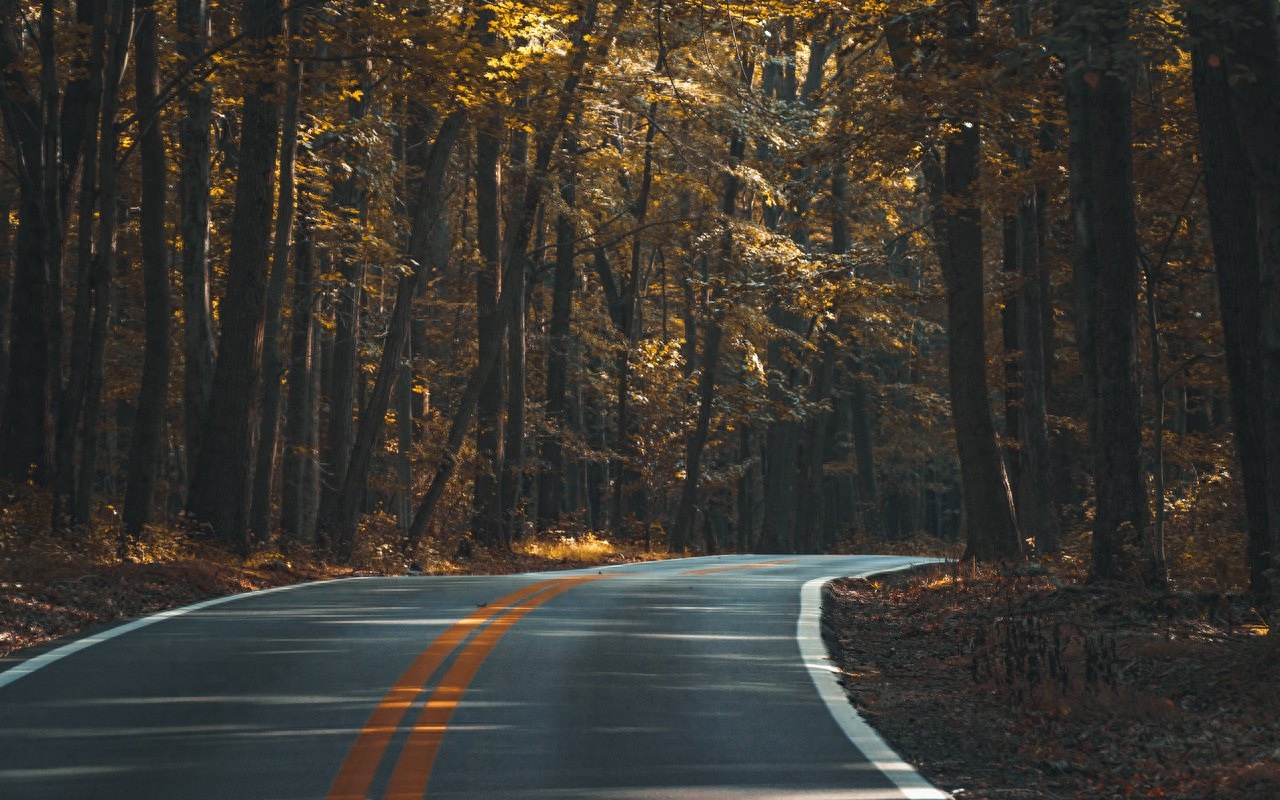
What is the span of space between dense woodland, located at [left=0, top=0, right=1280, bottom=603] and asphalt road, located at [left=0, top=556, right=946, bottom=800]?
4871 mm

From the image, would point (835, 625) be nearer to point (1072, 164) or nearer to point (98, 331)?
point (1072, 164)

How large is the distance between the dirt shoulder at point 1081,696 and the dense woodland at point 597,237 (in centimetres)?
132

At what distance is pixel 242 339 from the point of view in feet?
61.7

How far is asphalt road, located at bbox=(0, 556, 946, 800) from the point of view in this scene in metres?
6.60

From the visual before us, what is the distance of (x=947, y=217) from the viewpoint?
20672 mm

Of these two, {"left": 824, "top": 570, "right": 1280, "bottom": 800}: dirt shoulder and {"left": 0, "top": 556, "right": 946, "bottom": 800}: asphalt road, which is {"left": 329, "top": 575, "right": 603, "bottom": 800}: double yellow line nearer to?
{"left": 0, "top": 556, "right": 946, "bottom": 800}: asphalt road

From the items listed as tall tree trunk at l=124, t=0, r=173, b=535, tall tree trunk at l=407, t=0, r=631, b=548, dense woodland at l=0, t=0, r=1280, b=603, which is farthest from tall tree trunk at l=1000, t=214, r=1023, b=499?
tall tree trunk at l=124, t=0, r=173, b=535

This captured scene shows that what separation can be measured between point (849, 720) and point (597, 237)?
26.9 metres

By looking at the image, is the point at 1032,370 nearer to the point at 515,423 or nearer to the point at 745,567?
the point at 745,567

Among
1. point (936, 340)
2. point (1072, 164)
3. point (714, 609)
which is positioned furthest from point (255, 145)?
point (936, 340)

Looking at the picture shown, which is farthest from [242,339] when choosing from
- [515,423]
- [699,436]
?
[699,436]

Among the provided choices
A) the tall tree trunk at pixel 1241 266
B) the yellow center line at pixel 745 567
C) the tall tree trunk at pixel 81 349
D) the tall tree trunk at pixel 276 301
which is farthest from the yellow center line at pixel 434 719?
the tall tree trunk at pixel 276 301

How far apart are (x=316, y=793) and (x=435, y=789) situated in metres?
0.55

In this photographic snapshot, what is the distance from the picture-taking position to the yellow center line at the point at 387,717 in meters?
6.45
